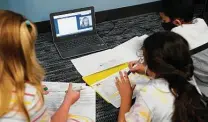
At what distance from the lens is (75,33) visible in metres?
1.63

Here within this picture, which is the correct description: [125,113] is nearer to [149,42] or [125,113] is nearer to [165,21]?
[149,42]

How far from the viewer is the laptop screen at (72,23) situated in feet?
5.15

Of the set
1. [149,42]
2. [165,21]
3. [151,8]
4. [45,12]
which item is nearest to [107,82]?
[149,42]

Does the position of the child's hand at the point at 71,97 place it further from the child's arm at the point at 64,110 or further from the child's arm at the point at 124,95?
the child's arm at the point at 124,95

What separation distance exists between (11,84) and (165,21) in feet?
3.24

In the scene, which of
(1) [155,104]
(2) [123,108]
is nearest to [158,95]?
(1) [155,104]

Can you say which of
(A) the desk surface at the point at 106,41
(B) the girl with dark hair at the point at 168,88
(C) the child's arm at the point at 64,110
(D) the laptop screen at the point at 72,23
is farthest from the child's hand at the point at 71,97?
(D) the laptop screen at the point at 72,23

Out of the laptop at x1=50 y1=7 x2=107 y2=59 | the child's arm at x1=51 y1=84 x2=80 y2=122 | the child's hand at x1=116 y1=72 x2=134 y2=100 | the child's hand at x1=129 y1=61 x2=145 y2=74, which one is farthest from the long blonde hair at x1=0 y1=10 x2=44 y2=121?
the laptop at x1=50 y1=7 x2=107 y2=59

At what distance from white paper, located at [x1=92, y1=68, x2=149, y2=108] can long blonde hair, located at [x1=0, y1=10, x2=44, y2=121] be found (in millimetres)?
457

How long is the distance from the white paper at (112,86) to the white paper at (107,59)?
95 millimetres

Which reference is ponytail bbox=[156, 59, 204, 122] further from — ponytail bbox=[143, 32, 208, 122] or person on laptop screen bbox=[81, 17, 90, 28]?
person on laptop screen bbox=[81, 17, 90, 28]

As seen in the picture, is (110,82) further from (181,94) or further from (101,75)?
(181,94)

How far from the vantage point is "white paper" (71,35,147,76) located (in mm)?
1394

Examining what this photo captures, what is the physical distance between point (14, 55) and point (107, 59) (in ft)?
2.36
